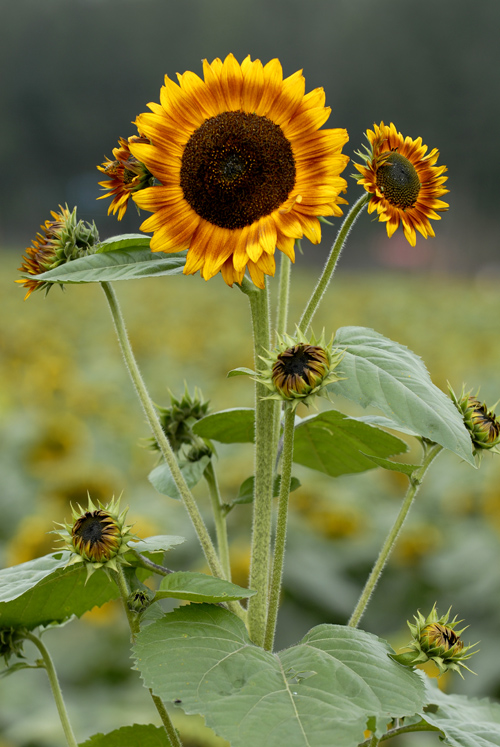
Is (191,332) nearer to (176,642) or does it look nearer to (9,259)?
(176,642)

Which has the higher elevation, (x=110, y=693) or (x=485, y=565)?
(x=485, y=565)

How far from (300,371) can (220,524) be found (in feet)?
0.91

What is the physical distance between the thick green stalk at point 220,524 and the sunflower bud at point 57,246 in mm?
269

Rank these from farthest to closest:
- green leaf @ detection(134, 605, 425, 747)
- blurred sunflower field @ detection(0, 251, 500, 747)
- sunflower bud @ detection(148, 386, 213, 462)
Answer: blurred sunflower field @ detection(0, 251, 500, 747), sunflower bud @ detection(148, 386, 213, 462), green leaf @ detection(134, 605, 425, 747)

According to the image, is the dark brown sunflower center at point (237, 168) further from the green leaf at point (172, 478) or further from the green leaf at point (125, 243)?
the green leaf at point (172, 478)

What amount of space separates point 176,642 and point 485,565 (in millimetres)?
1494

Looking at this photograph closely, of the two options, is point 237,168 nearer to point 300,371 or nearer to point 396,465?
point 300,371

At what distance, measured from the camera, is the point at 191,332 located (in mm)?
4172

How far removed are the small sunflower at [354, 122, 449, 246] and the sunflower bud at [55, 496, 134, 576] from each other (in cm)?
33

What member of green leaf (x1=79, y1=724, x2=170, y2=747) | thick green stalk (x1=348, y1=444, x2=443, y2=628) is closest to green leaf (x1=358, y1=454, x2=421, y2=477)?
thick green stalk (x1=348, y1=444, x2=443, y2=628)

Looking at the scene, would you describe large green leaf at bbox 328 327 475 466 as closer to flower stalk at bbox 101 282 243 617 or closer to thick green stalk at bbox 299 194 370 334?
thick green stalk at bbox 299 194 370 334

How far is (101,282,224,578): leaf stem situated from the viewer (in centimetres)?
66

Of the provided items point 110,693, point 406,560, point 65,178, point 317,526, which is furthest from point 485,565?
point 65,178

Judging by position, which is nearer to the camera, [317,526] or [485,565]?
[485,565]
